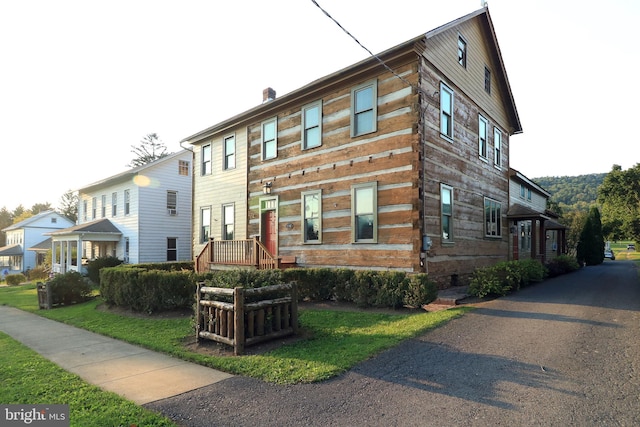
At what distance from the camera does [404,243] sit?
36.7 feet

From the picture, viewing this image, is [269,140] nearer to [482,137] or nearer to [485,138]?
[482,137]

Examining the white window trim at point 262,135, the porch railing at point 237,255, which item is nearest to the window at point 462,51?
the white window trim at point 262,135

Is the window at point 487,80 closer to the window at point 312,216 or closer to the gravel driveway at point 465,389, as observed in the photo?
the window at point 312,216

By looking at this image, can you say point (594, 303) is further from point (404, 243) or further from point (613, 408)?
point (613, 408)

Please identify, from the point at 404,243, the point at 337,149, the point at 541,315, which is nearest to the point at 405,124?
the point at 337,149

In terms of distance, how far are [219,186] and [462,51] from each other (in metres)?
12.1

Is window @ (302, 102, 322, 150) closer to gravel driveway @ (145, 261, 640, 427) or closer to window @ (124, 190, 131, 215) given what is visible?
gravel driveway @ (145, 261, 640, 427)

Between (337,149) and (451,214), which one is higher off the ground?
(337,149)

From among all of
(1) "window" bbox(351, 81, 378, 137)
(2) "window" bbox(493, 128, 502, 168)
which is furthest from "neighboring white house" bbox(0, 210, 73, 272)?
(2) "window" bbox(493, 128, 502, 168)

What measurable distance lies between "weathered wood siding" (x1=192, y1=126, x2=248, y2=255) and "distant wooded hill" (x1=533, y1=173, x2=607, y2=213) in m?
87.8

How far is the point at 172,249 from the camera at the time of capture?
26.2m

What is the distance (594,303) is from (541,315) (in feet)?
8.31

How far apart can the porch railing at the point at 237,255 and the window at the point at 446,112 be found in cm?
718

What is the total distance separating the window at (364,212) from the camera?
39.3 feet
